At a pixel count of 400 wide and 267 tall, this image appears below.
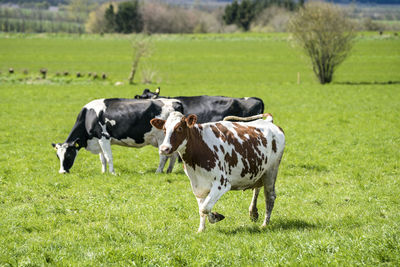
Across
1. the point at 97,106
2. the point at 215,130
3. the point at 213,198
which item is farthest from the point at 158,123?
the point at 97,106

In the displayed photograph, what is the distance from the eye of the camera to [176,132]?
8.16 meters

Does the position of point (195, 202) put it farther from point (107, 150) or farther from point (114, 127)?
point (114, 127)

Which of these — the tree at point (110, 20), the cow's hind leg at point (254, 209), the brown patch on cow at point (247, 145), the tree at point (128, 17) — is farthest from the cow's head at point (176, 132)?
the tree at point (110, 20)

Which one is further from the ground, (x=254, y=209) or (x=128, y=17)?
(x=254, y=209)

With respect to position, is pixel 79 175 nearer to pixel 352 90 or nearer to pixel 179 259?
pixel 179 259

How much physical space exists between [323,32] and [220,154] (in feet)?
132

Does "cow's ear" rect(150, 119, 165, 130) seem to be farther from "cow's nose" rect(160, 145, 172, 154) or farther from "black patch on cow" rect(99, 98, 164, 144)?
"black patch on cow" rect(99, 98, 164, 144)

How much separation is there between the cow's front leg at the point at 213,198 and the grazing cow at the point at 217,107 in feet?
26.1

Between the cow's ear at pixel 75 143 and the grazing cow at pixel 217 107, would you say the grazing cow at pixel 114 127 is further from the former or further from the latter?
the grazing cow at pixel 217 107

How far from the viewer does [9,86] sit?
4222 centimetres

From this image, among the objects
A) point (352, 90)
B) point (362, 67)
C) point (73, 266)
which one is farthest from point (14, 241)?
point (362, 67)

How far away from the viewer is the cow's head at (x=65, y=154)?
14742mm

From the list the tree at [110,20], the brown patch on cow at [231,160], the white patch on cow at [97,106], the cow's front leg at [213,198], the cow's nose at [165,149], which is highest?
the cow's nose at [165,149]

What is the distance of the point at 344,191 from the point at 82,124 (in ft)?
26.8
